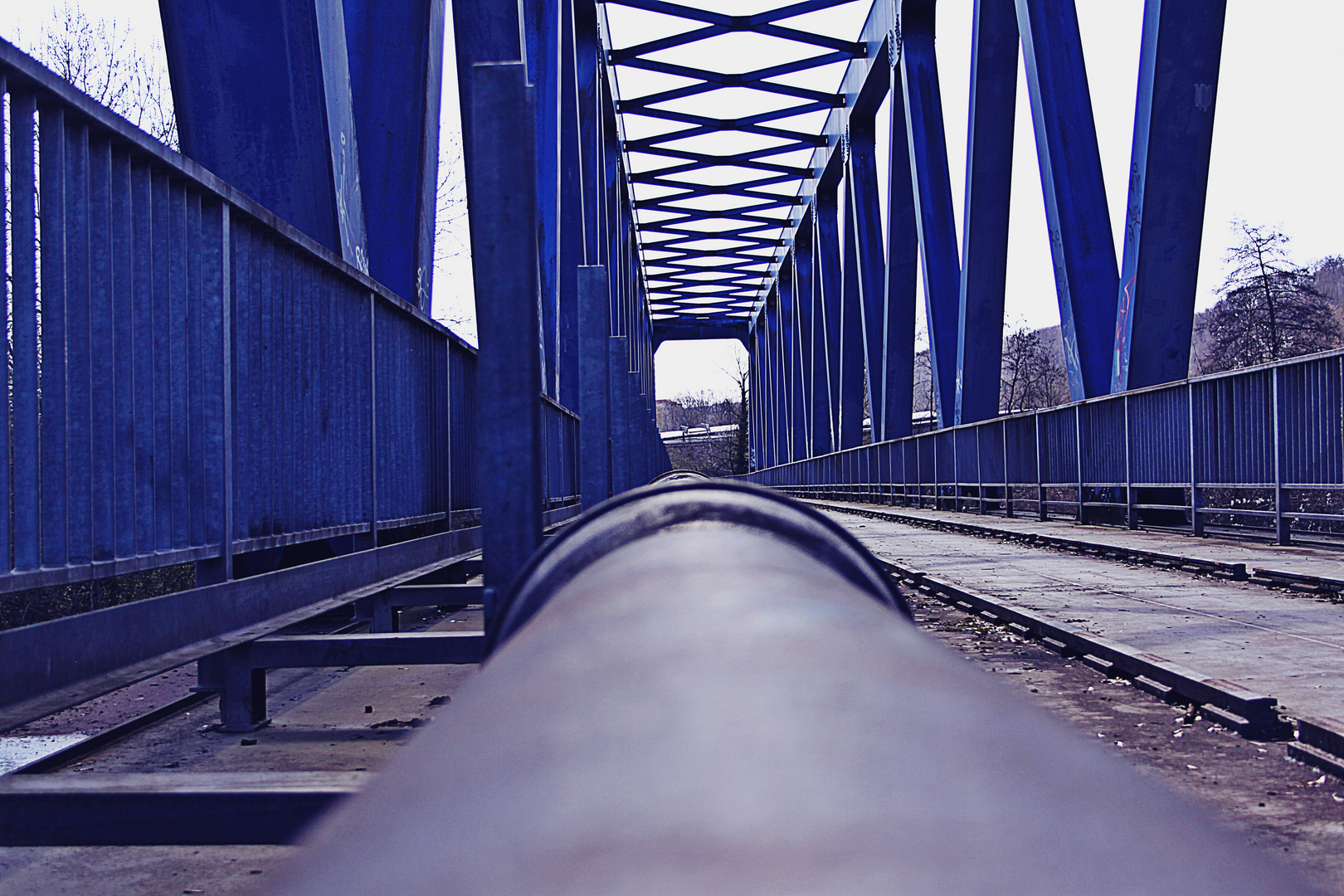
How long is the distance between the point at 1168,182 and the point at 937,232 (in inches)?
400

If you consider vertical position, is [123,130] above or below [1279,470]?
above

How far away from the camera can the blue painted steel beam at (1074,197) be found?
13.9 meters

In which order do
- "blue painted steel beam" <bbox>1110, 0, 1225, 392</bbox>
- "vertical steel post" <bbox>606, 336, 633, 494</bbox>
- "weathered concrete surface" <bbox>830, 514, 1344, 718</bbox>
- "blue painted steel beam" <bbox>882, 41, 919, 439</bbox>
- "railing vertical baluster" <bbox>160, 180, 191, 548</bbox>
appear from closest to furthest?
1. "railing vertical baluster" <bbox>160, 180, 191, 548</bbox>
2. "weathered concrete surface" <bbox>830, 514, 1344, 718</bbox>
3. "blue painted steel beam" <bbox>1110, 0, 1225, 392</bbox>
4. "vertical steel post" <bbox>606, 336, 633, 494</bbox>
5. "blue painted steel beam" <bbox>882, 41, 919, 439</bbox>

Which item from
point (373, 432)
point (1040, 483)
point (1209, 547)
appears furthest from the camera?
point (1040, 483)

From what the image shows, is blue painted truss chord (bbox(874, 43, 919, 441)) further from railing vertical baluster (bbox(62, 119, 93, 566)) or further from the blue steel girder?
railing vertical baluster (bbox(62, 119, 93, 566))

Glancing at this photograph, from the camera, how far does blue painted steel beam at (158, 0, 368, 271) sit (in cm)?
460

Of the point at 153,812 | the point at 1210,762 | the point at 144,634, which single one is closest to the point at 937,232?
the point at 1210,762

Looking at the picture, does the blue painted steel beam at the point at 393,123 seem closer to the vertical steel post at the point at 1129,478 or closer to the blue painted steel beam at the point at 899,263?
the vertical steel post at the point at 1129,478

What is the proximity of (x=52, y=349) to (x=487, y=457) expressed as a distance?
1071mm

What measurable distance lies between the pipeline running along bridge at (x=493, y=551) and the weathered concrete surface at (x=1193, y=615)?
0.05 meters

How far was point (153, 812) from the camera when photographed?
1.83 m

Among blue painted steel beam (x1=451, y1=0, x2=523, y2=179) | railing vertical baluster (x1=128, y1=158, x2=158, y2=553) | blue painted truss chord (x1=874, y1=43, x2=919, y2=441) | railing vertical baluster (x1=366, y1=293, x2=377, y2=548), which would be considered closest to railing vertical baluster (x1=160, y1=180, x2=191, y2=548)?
railing vertical baluster (x1=128, y1=158, x2=158, y2=553)

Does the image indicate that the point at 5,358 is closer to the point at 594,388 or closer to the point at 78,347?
the point at 78,347

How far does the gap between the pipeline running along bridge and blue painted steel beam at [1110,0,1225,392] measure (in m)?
0.05
